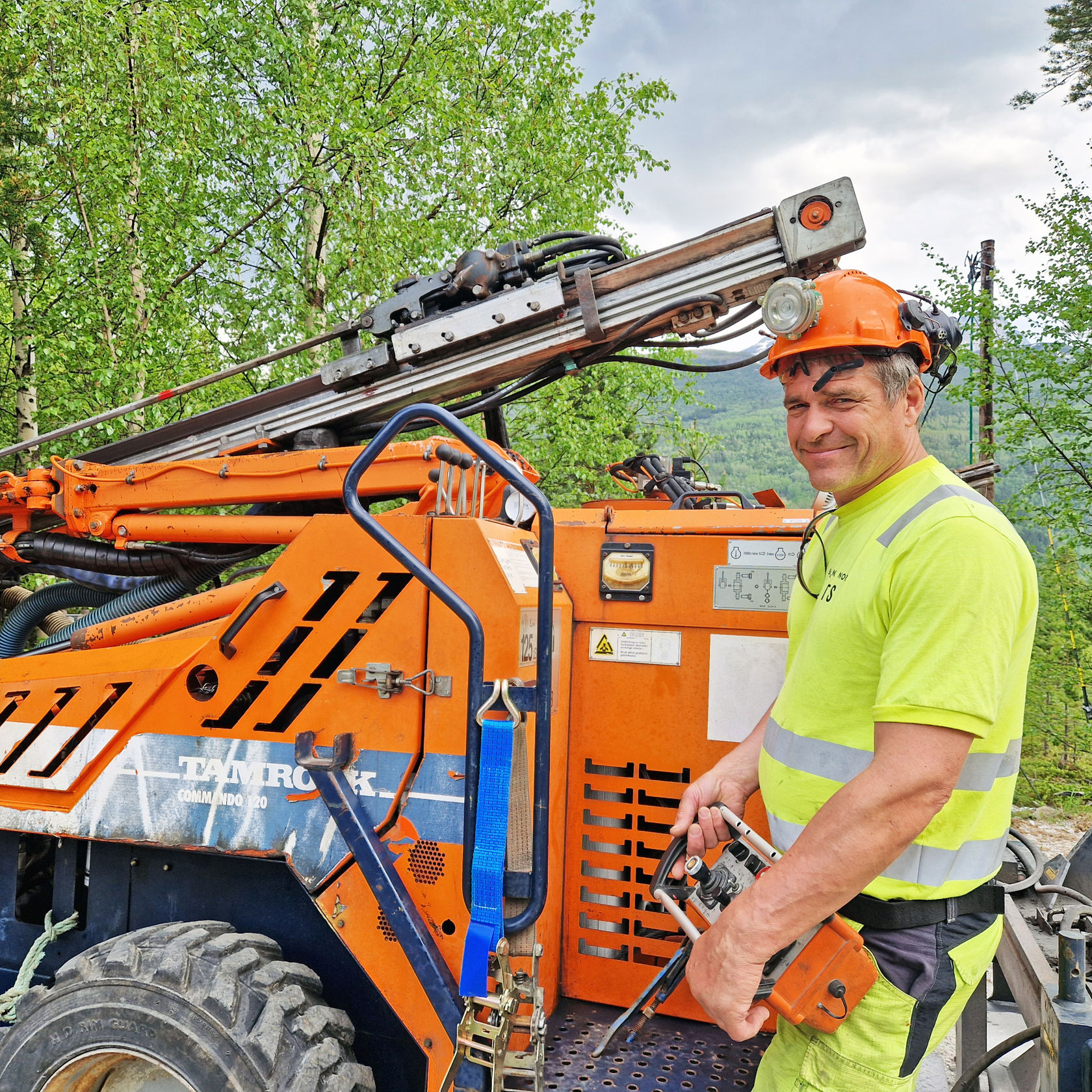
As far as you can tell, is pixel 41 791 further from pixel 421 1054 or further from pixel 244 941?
pixel 421 1054

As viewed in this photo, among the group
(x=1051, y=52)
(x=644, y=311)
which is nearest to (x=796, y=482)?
(x=1051, y=52)

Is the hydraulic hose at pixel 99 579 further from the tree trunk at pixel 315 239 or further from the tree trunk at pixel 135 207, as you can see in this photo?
the tree trunk at pixel 315 239

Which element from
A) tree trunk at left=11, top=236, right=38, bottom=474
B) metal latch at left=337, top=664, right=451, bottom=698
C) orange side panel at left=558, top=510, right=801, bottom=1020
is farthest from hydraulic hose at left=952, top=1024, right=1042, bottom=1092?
tree trunk at left=11, top=236, right=38, bottom=474

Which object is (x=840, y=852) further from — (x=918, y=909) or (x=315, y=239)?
(x=315, y=239)

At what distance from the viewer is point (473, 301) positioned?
11.0ft

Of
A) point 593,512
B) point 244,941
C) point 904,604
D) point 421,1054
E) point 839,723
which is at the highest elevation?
point 593,512

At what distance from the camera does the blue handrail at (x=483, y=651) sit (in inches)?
72.5

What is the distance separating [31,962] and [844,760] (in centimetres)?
266

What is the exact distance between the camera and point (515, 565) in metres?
2.30

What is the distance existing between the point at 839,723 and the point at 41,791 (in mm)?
2474

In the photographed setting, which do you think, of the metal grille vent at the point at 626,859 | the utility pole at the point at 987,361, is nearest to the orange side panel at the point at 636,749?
the metal grille vent at the point at 626,859

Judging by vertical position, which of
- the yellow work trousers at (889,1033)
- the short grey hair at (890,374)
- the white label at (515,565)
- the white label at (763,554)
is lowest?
the yellow work trousers at (889,1033)

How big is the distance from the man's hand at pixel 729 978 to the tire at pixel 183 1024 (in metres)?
1.13

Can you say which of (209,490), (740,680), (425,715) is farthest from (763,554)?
(209,490)
